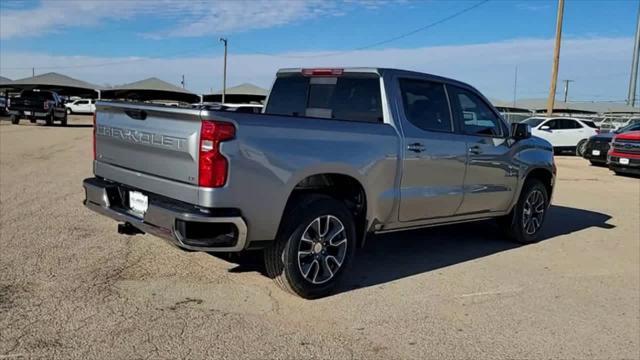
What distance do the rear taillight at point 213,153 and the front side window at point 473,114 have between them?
3051 millimetres

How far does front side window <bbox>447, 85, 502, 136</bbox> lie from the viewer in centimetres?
646

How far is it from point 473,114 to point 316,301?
9.86 ft

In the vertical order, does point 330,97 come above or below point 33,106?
above

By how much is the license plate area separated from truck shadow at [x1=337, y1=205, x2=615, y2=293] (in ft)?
6.09

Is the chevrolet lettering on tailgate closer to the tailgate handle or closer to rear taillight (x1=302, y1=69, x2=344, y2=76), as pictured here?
the tailgate handle

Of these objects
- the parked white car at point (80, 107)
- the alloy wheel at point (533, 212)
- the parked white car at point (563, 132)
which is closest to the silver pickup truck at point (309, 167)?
the alloy wheel at point (533, 212)

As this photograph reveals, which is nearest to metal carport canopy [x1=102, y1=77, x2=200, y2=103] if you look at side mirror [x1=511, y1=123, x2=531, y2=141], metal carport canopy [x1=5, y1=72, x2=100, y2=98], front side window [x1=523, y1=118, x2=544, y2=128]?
metal carport canopy [x1=5, y1=72, x2=100, y2=98]

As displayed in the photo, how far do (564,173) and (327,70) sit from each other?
43.0ft

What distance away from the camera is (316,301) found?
498 cm

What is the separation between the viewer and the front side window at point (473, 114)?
6.46 m

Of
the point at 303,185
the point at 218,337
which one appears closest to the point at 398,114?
the point at 303,185

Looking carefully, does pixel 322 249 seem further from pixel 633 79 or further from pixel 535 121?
pixel 633 79

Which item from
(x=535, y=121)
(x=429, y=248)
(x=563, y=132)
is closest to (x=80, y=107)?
(x=535, y=121)

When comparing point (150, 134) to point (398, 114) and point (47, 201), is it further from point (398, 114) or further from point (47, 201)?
point (47, 201)
